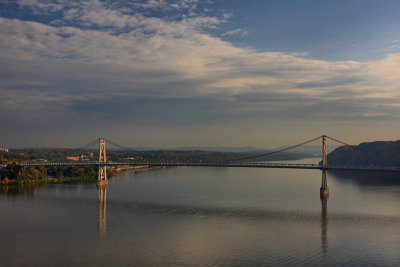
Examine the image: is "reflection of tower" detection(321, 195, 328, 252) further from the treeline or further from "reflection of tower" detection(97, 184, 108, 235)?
the treeline

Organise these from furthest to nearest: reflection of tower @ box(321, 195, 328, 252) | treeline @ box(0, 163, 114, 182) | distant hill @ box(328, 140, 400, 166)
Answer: distant hill @ box(328, 140, 400, 166)
treeline @ box(0, 163, 114, 182)
reflection of tower @ box(321, 195, 328, 252)

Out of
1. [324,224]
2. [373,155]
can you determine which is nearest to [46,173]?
[324,224]

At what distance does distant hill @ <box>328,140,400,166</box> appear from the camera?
60.8 meters

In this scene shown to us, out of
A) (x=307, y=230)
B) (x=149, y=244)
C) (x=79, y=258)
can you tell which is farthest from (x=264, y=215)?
(x=79, y=258)

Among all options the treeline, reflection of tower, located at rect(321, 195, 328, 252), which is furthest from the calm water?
the treeline

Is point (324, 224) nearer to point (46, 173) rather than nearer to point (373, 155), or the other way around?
point (46, 173)

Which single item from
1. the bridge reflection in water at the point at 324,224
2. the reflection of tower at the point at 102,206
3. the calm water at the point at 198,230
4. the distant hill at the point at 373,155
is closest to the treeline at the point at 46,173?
the reflection of tower at the point at 102,206

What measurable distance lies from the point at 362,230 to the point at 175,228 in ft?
31.2

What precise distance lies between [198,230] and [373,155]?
56.6 metres

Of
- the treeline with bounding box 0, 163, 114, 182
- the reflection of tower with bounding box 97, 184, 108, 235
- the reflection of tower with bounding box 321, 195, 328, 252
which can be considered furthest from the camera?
the treeline with bounding box 0, 163, 114, 182

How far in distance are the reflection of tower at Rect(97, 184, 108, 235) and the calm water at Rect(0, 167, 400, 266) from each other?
0.07 meters

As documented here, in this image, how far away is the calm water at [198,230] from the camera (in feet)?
45.4

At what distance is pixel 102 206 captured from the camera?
25.4m

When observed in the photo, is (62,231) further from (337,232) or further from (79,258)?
(337,232)
